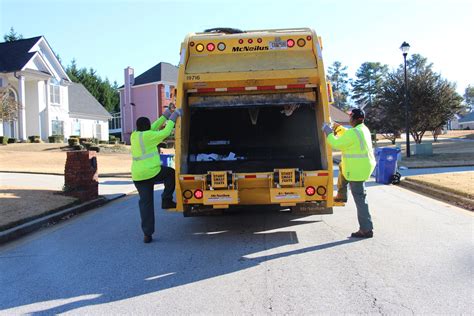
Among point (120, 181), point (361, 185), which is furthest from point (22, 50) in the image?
point (361, 185)

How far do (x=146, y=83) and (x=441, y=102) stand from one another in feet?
101

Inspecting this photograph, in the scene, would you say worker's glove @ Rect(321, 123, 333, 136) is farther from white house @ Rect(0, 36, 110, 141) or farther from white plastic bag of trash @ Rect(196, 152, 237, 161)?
white house @ Rect(0, 36, 110, 141)

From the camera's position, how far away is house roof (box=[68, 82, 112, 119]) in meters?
39.8

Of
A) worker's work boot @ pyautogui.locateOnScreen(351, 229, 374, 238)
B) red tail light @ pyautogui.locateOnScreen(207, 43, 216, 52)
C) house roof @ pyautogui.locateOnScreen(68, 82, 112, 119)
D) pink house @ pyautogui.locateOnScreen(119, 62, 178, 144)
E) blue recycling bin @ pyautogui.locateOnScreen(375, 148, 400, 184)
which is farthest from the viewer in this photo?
pink house @ pyautogui.locateOnScreen(119, 62, 178, 144)

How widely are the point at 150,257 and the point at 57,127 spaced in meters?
32.6

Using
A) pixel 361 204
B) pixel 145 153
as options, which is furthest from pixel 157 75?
pixel 361 204

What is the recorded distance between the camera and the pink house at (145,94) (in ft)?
152

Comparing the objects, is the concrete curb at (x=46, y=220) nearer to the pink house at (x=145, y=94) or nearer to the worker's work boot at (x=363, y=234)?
the worker's work boot at (x=363, y=234)

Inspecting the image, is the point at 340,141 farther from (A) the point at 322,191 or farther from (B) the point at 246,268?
(B) the point at 246,268

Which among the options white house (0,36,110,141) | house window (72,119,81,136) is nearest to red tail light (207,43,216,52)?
white house (0,36,110,141)

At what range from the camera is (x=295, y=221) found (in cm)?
768

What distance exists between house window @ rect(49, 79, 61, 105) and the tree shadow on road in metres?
29.5

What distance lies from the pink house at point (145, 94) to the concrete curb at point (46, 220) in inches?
1427

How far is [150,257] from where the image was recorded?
5605mm
